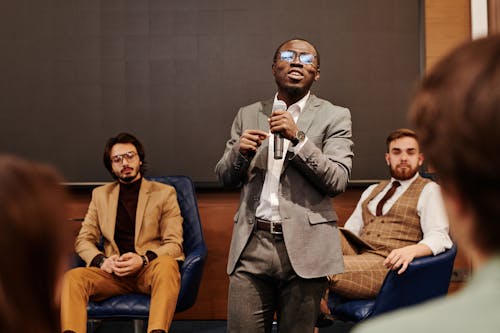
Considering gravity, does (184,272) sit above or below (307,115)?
below

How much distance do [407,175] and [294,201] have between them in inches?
55.0

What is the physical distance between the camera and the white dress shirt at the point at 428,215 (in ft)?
10.4

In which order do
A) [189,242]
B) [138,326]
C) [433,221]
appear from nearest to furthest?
[433,221], [138,326], [189,242]

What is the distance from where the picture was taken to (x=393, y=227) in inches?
133

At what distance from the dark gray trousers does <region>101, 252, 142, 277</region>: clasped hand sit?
3.71 ft

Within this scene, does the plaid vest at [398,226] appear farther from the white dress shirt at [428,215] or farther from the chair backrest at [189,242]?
the chair backrest at [189,242]

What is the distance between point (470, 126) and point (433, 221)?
276cm

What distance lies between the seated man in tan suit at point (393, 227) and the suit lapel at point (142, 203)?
1.15 meters

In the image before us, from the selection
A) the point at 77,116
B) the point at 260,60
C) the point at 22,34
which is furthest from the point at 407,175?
the point at 22,34

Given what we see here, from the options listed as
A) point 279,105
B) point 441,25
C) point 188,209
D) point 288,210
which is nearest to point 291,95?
point 279,105

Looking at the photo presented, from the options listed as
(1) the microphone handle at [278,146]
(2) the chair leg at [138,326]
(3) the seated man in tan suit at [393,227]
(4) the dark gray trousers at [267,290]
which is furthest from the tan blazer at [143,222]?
(1) the microphone handle at [278,146]

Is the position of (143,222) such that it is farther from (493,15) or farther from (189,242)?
(493,15)

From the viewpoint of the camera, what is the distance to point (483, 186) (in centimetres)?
63

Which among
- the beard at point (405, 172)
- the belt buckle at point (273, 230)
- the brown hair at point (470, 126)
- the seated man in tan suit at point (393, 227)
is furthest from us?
the beard at point (405, 172)
